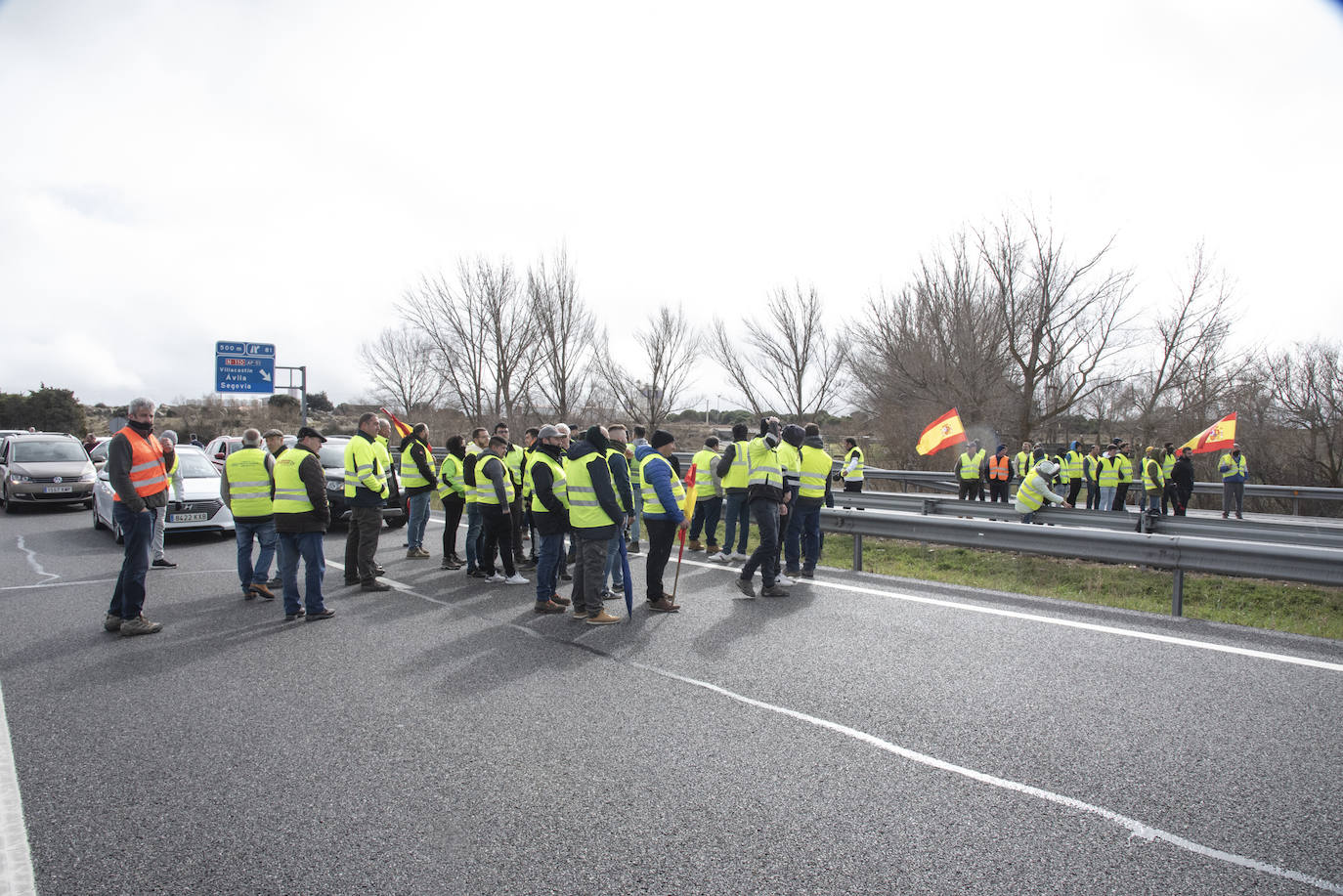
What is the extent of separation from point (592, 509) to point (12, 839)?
15.1 ft

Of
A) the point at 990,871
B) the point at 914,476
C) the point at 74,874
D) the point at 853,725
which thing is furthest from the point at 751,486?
the point at 914,476

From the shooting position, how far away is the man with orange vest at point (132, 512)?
665 cm

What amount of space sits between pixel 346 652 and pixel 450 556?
14.4 feet

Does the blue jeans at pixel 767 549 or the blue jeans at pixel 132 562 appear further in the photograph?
the blue jeans at pixel 767 549

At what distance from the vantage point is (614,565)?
339 inches

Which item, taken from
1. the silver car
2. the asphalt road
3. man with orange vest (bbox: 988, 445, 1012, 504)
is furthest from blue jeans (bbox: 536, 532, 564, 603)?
the silver car

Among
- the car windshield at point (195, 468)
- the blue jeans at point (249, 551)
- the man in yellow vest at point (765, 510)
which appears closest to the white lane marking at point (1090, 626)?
the man in yellow vest at point (765, 510)

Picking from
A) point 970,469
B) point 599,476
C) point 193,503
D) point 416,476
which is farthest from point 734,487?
point 970,469

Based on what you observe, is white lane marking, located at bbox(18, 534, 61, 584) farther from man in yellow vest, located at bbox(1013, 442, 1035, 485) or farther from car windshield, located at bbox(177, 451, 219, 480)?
man in yellow vest, located at bbox(1013, 442, 1035, 485)

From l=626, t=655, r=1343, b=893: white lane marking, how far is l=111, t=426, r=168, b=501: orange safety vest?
19.2 feet

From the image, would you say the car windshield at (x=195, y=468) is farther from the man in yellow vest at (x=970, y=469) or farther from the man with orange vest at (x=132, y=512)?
the man in yellow vest at (x=970, y=469)

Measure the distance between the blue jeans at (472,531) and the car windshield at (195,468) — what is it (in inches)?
256

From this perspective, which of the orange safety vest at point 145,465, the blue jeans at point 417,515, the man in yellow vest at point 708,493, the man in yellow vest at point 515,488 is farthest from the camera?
the blue jeans at point 417,515

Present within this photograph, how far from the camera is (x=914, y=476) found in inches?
800
